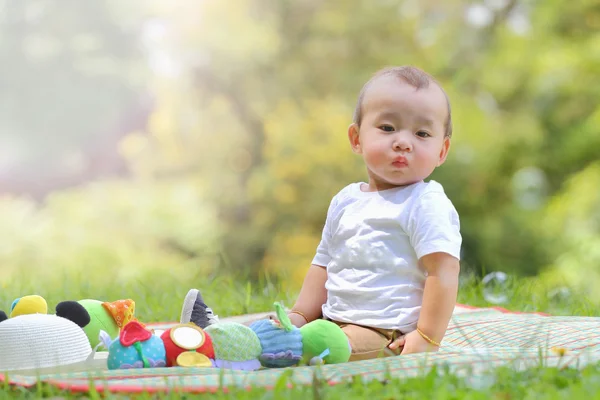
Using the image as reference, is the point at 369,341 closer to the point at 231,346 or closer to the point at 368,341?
the point at 368,341

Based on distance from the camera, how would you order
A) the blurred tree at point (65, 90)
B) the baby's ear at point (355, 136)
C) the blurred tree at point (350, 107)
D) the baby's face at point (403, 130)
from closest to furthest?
the baby's face at point (403, 130), the baby's ear at point (355, 136), the blurred tree at point (350, 107), the blurred tree at point (65, 90)

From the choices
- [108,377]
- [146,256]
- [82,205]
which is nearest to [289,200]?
[146,256]

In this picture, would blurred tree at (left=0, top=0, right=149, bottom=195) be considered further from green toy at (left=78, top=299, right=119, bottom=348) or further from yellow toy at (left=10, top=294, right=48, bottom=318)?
yellow toy at (left=10, top=294, right=48, bottom=318)

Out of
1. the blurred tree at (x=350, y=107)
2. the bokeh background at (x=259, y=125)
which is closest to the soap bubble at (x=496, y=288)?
the blurred tree at (x=350, y=107)

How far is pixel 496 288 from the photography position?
377 cm

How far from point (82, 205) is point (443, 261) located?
6.84 meters

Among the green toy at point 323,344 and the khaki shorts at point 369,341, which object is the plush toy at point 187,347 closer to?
the green toy at point 323,344

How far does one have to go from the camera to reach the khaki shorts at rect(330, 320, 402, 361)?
2.12 meters

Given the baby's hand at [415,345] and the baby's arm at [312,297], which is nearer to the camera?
the baby's hand at [415,345]

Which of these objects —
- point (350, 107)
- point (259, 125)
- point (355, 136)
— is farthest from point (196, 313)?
point (259, 125)

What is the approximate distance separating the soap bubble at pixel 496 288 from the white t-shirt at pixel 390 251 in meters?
1.38

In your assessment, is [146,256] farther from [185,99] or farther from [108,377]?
[108,377]

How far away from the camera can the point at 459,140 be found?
25.4ft

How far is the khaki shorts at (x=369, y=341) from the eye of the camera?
2.12m
